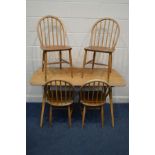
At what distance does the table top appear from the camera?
11.1 feet

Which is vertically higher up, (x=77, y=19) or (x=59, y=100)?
(x=77, y=19)

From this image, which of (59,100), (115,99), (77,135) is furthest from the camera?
(115,99)

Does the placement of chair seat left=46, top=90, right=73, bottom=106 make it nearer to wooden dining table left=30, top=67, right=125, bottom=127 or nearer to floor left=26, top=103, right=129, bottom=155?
wooden dining table left=30, top=67, right=125, bottom=127

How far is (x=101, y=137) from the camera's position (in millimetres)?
3230

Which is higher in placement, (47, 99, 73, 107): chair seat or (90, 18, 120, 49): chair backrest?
(90, 18, 120, 49): chair backrest

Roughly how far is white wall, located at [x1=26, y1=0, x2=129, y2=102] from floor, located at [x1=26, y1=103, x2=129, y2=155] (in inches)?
33.6

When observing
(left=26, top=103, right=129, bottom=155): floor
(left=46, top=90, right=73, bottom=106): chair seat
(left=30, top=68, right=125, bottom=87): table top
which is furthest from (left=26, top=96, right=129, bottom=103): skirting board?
(left=46, top=90, right=73, bottom=106): chair seat

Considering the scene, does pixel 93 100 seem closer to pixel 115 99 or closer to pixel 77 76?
pixel 77 76

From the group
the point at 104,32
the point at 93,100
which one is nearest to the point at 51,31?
the point at 104,32

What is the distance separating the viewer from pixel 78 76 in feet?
11.9

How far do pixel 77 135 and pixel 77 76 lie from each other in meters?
0.87

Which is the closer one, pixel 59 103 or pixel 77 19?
pixel 59 103
